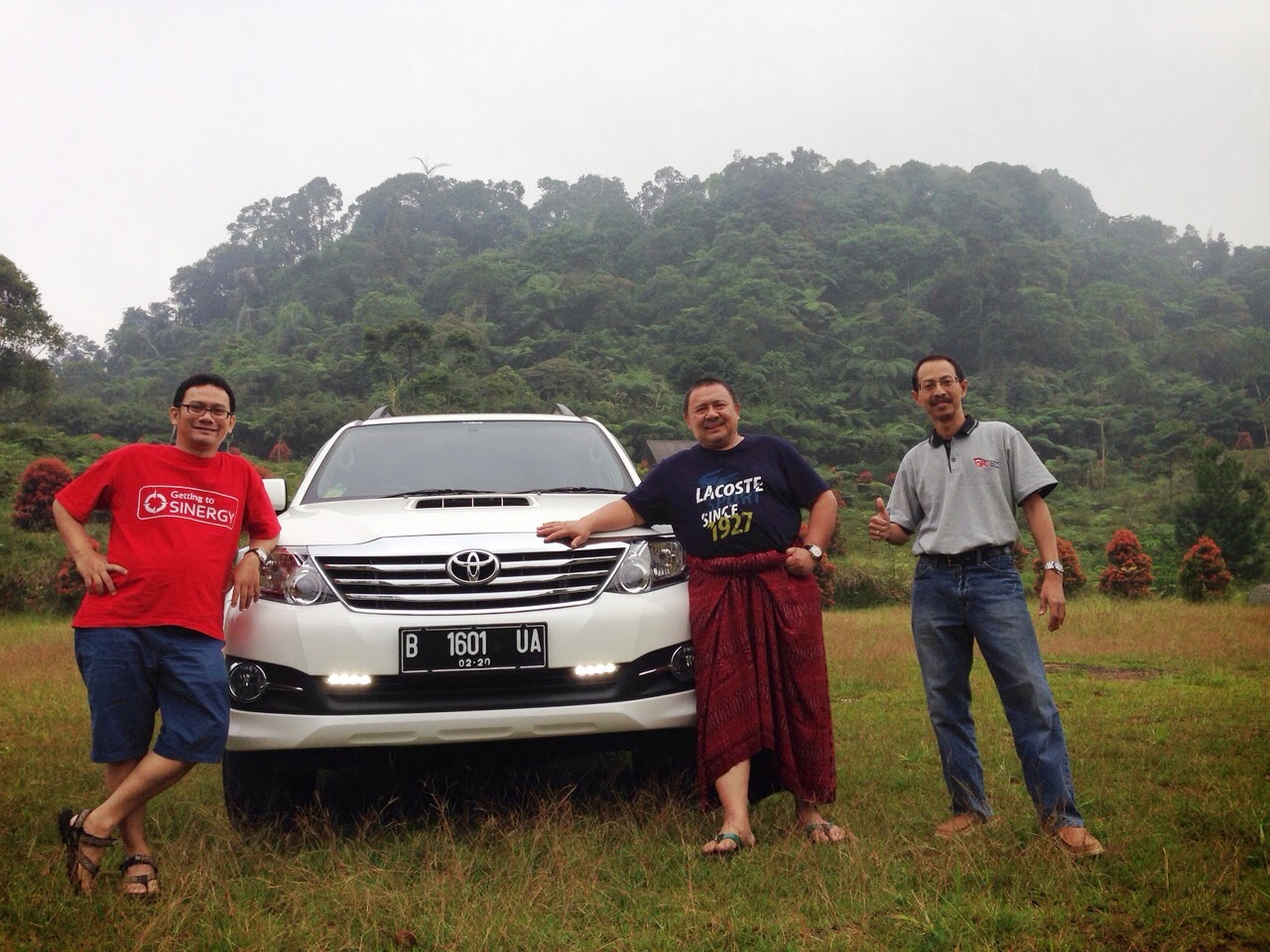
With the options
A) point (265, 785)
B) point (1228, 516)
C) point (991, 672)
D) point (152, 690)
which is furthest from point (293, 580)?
point (1228, 516)

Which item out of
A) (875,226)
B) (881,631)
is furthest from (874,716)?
(875,226)

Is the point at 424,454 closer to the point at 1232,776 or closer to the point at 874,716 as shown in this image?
the point at 874,716

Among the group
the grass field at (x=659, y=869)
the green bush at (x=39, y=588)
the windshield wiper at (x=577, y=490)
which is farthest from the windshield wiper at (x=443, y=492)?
the green bush at (x=39, y=588)

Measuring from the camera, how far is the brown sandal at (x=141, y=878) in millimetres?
3203

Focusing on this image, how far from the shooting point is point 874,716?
22.0 ft

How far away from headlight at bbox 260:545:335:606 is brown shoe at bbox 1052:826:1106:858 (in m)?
2.51

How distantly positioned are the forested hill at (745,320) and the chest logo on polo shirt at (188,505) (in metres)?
31.5

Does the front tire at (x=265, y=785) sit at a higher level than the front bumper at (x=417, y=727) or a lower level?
lower

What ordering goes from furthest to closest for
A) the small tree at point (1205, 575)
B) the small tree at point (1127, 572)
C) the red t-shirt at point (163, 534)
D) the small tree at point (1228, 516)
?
1. the small tree at point (1228, 516)
2. the small tree at point (1127, 572)
3. the small tree at point (1205, 575)
4. the red t-shirt at point (163, 534)

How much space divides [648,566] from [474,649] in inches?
27.1

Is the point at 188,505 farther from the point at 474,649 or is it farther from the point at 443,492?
the point at 443,492

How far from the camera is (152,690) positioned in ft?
11.1

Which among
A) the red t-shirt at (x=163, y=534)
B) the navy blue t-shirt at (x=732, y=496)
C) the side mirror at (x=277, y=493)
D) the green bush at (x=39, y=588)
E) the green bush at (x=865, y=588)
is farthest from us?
the green bush at (x=865, y=588)

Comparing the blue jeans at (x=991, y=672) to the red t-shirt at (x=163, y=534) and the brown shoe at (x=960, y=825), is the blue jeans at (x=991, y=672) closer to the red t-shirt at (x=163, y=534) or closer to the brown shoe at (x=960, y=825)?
the brown shoe at (x=960, y=825)
